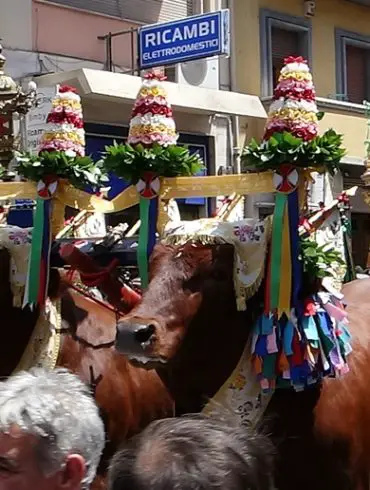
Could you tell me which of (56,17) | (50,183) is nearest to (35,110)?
(56,17)

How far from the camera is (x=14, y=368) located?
A: 4758 millimetres

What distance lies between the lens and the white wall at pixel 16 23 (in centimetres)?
1185

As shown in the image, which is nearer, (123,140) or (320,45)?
(123,140)

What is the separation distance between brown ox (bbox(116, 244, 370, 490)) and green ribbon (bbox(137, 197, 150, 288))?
166 millimetres

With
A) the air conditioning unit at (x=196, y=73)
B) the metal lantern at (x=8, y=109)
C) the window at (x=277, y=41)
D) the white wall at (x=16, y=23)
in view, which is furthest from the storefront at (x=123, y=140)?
the metal lantern at (x=8, y=109)

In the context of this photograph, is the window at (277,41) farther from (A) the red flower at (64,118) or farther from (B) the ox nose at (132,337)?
(B) the ox nose at (132,337)

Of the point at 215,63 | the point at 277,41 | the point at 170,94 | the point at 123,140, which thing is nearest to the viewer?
the point at 170,94

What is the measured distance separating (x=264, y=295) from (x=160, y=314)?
1.55 feet

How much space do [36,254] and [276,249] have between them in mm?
1195

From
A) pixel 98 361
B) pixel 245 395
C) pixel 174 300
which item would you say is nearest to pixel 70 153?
pixel 98 361

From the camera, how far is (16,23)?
11969mm

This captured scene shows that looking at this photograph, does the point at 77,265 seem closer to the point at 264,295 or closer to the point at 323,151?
the point at 264,295

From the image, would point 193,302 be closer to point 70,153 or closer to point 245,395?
point 245,395

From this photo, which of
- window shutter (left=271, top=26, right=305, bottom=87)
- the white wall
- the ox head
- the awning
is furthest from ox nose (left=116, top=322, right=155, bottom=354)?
window shutter (left=271, top=26, right=305, bottom=87)
